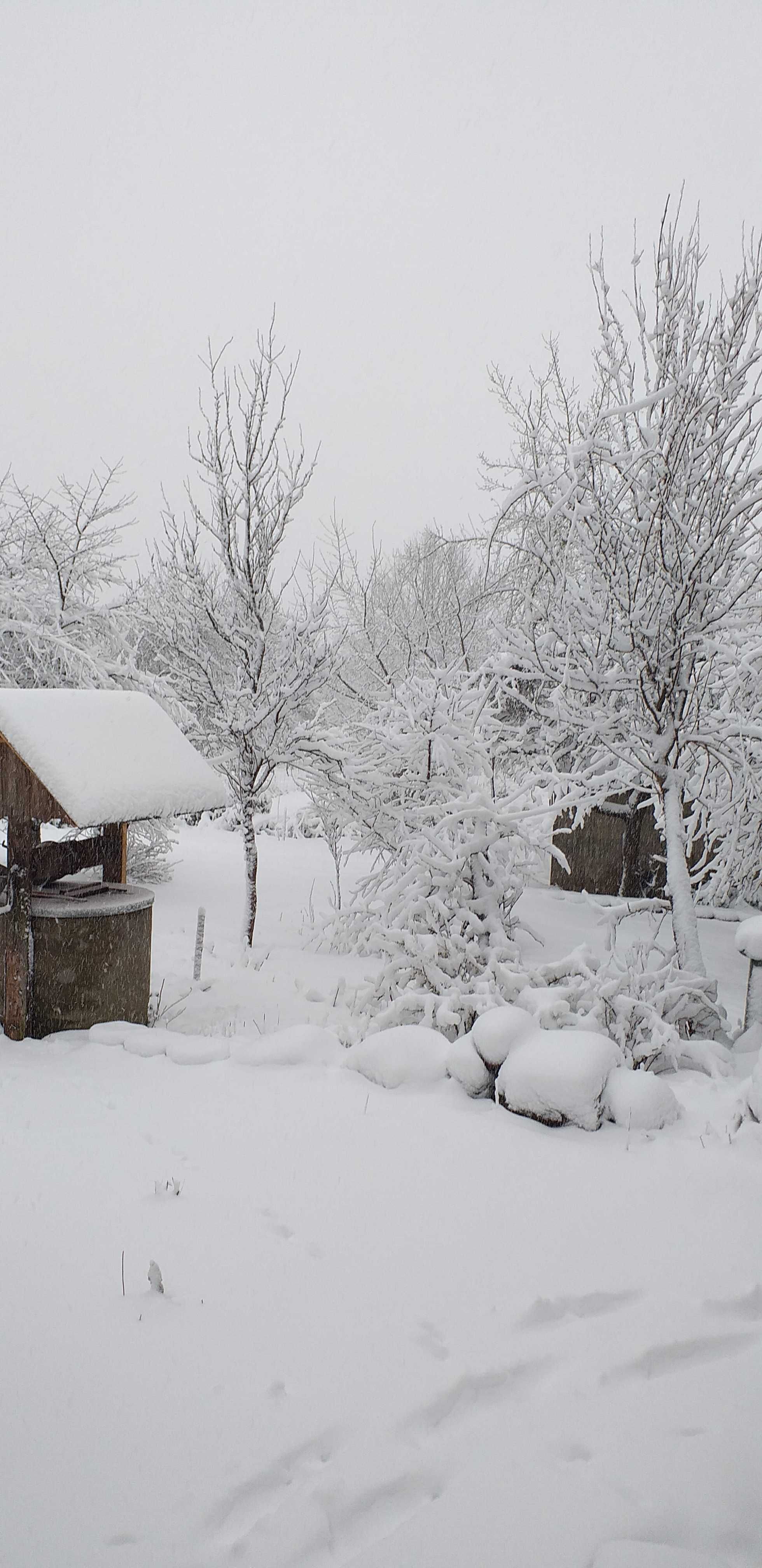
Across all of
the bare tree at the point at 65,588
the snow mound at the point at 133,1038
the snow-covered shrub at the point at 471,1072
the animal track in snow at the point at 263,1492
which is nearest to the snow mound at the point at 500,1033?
the snow-covered shrub at the point at 471,1072

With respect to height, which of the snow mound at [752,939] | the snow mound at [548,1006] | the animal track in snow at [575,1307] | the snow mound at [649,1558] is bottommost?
the snow mound at [649,1558]

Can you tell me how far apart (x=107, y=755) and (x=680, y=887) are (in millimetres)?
4496

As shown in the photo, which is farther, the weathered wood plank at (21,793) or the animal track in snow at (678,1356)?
the weathered wood plank at (21,793)

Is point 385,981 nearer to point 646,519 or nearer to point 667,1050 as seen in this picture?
point 667,1050

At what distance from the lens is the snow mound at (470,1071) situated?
459 cm

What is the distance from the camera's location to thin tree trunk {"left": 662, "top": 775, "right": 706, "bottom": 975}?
6.55 m

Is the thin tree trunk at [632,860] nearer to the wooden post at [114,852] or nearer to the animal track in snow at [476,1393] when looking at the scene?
the wooden post at [114,852]

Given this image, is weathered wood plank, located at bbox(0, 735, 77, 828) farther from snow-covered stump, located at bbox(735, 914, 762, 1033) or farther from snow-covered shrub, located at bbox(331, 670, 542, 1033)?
snow-covered stump, located at bbox(735, 914, 762, 1033)

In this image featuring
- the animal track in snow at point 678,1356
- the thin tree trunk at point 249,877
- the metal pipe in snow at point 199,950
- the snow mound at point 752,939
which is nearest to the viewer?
the animal track in snow at point 678,1356

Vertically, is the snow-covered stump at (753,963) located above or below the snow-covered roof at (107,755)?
below

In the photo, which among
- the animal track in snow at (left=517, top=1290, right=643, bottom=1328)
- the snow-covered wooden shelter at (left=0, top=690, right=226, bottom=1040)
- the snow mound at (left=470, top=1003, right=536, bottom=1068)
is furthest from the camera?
the snow-covered wooden shelter at (left=0, top=690, right=226, bottom=1040)

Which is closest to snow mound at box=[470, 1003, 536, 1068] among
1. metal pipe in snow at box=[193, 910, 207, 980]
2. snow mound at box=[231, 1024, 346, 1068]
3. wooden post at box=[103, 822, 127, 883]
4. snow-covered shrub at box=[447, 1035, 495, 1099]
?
snow-covered shrub at box=[447, 1035, 495, 1099]

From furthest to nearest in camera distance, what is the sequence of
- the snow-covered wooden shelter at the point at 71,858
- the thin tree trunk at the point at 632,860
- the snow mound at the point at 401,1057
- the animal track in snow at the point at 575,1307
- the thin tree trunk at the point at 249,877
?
the thin tree trunk at the point at 632,860 < the thin tree trunk at the point at 249,877 < the snow-covered wooden shelter at the point at 71,858 < the snow mound at the point at 401,1057 < the animal track in snow at the point at 575,1307

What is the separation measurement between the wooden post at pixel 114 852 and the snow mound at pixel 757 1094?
14.8 feet
